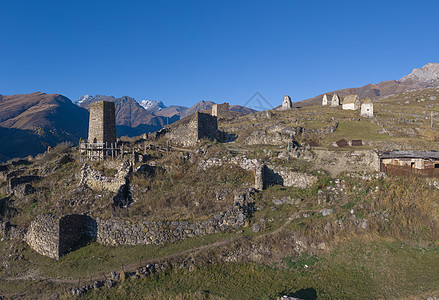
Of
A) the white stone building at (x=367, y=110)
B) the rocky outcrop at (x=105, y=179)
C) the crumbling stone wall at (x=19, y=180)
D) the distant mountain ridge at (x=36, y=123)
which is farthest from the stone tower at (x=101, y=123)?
the distant mountain ridge at (x=36, y=123)

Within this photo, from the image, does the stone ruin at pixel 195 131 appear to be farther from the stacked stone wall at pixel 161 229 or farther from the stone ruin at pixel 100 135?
the stacked stone wall at pixel 161 229

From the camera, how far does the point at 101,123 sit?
26.3 meters

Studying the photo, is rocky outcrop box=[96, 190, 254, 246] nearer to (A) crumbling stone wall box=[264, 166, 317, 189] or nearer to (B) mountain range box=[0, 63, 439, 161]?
(A) crumbling stone wall box=[264, 166, 317, 189]

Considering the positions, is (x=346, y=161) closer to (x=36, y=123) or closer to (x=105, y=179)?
(x=105, y=179)

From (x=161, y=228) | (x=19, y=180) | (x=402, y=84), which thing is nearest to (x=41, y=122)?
(x=19, y=180)

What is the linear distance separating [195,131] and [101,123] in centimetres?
912

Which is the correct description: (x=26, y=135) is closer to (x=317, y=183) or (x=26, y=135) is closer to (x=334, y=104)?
(x=334, y=104)

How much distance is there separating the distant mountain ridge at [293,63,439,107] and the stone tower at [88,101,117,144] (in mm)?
140472

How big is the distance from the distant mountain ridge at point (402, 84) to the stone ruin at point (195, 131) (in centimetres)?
13317

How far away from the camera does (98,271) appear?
502 inches

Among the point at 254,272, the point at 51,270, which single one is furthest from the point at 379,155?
the point at 51,270

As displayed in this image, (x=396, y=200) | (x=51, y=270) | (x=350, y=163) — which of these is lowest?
(x=51, y=270)

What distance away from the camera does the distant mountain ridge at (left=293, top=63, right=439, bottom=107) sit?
15775 centimetres

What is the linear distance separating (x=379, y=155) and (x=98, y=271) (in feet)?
60.7
